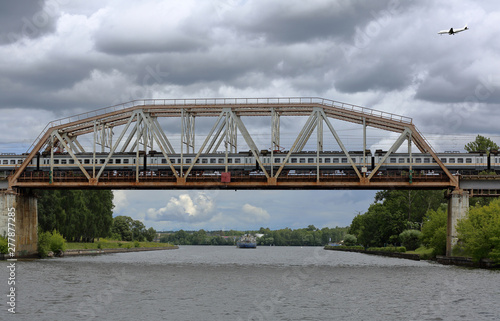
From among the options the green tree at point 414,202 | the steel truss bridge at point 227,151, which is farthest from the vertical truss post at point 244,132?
the green tree at point 414,202

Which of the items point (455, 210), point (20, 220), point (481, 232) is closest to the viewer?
point (481, 232)

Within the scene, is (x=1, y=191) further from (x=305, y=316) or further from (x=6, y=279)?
(x=305, y=316)

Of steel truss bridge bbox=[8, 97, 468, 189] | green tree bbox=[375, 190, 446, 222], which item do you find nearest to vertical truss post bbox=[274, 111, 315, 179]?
steel truss bridge bbox=[8, 97, 468, 189]

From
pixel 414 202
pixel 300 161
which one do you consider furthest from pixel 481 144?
pixel 300 161

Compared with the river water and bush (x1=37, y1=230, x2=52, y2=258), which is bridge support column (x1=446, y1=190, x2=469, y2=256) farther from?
bush (x1=37, y1=230, x2=52, y2=258)

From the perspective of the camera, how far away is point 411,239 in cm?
13688

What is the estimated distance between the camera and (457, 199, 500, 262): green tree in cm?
7894

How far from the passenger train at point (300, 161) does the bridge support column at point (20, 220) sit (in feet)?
22.8

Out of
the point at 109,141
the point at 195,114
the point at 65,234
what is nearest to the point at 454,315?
the point at 195,114

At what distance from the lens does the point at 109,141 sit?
10906cm

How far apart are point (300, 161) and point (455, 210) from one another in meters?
24.2

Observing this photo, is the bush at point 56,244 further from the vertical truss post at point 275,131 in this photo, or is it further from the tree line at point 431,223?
the tree line at point 431,223

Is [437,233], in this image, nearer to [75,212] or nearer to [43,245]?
[43,245]

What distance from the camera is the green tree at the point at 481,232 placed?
78938 mm
